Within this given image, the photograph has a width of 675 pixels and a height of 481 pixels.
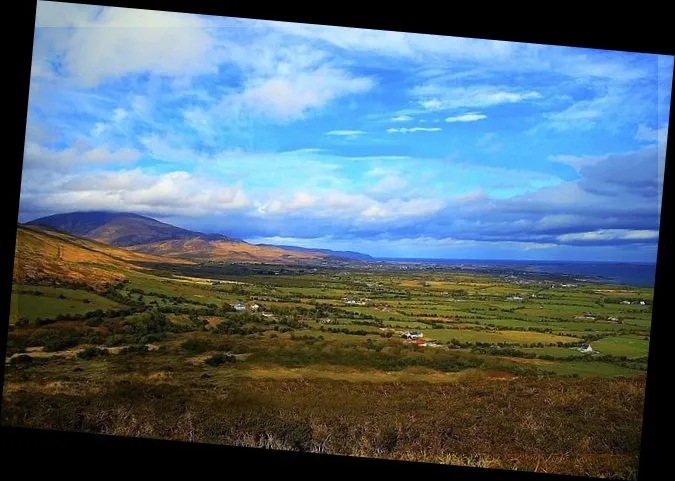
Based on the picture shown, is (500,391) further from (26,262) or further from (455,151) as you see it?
(26,262)

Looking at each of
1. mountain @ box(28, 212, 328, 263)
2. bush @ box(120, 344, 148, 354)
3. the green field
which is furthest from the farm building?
the green field

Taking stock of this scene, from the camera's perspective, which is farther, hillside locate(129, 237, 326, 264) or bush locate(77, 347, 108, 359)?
hillside locate(129, 237, 326, 264)

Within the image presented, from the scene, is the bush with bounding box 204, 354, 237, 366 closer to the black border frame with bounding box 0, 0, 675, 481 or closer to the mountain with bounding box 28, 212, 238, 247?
the mountain with bounding box 28, 212, 238, 247

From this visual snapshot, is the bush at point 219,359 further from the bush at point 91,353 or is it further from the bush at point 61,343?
the bush at point 61,343

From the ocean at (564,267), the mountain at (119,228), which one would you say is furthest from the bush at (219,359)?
the ocean at (564,267)

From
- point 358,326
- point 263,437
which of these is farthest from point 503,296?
point 263,437

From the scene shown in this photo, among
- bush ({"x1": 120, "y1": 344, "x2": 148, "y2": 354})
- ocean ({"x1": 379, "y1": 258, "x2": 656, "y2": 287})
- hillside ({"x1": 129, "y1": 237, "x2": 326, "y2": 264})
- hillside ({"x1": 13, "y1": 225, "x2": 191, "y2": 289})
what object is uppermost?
ocean ({"x1": 379, "y1": 258, "x2": 656, "y2": 287})

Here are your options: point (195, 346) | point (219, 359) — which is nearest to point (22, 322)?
point (195, 346)
